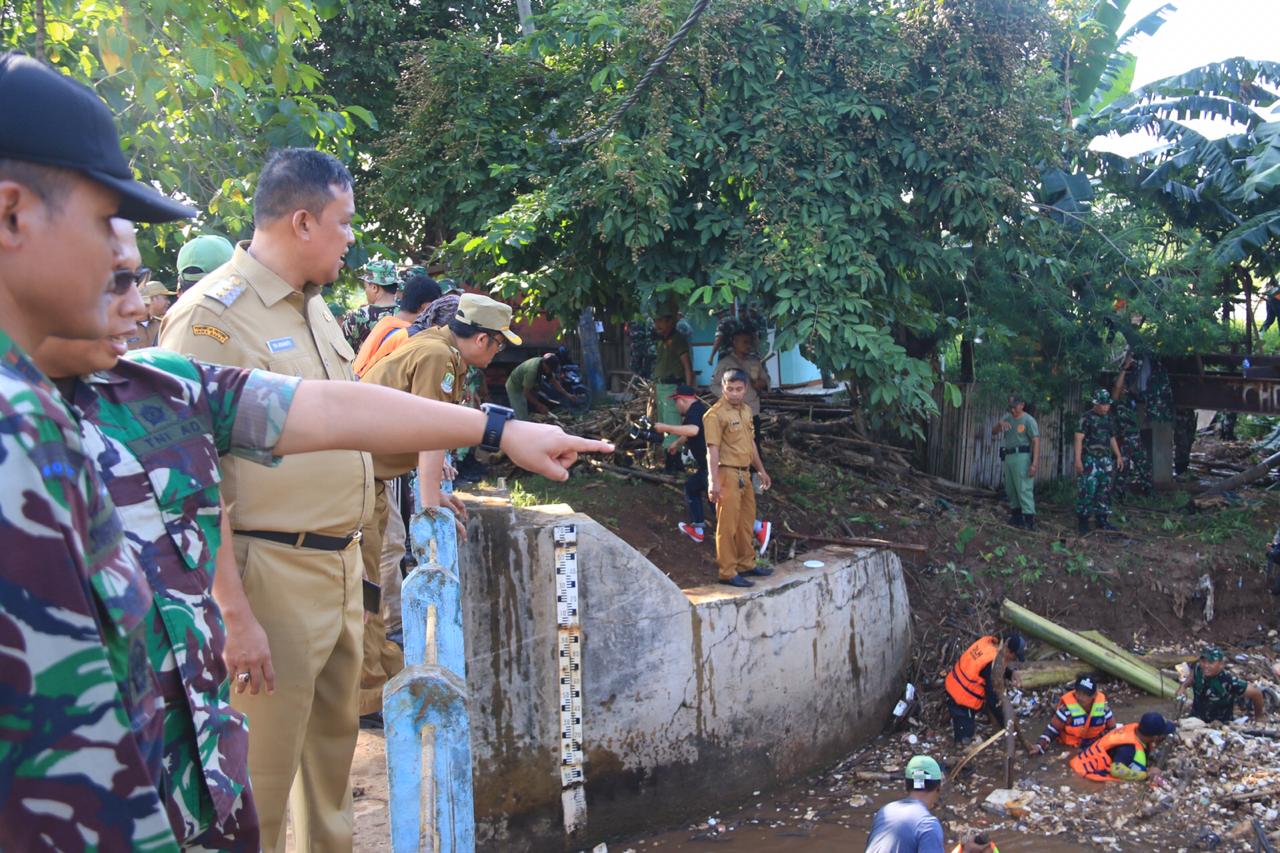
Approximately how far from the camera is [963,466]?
1151cm

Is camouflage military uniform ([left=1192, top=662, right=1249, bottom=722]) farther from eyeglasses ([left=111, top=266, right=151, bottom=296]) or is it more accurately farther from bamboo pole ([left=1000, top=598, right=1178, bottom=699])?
eyeglasses ([left=111, top=266, right=151, bottom=296])

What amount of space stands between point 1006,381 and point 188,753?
32.2ft

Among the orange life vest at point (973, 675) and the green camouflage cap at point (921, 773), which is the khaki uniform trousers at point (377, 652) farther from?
the orange life vest at point (973, 675)

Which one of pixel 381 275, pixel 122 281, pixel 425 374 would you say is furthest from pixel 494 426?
pixel 381 275

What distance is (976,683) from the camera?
8.15m

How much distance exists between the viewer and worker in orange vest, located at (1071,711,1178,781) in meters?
7.61

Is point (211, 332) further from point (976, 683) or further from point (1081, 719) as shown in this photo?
point (1081, 719)

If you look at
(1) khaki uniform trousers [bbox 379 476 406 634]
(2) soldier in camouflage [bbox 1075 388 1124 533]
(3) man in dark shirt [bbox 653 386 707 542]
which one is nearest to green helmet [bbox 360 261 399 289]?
(1) khaki uniform trousers [bbox 379 476 406 634]

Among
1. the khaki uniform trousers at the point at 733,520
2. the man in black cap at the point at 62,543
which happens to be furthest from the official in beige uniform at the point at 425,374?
the khaki uniform trousers at the point at 733,520

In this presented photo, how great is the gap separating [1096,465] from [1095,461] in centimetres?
4

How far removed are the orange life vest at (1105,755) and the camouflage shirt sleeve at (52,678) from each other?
8.01 metres

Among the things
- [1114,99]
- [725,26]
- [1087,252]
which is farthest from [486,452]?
[1114,99]

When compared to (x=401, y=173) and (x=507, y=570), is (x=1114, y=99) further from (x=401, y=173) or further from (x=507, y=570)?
(x=507, y=570)

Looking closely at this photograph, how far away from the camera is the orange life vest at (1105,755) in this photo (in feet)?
25.1
